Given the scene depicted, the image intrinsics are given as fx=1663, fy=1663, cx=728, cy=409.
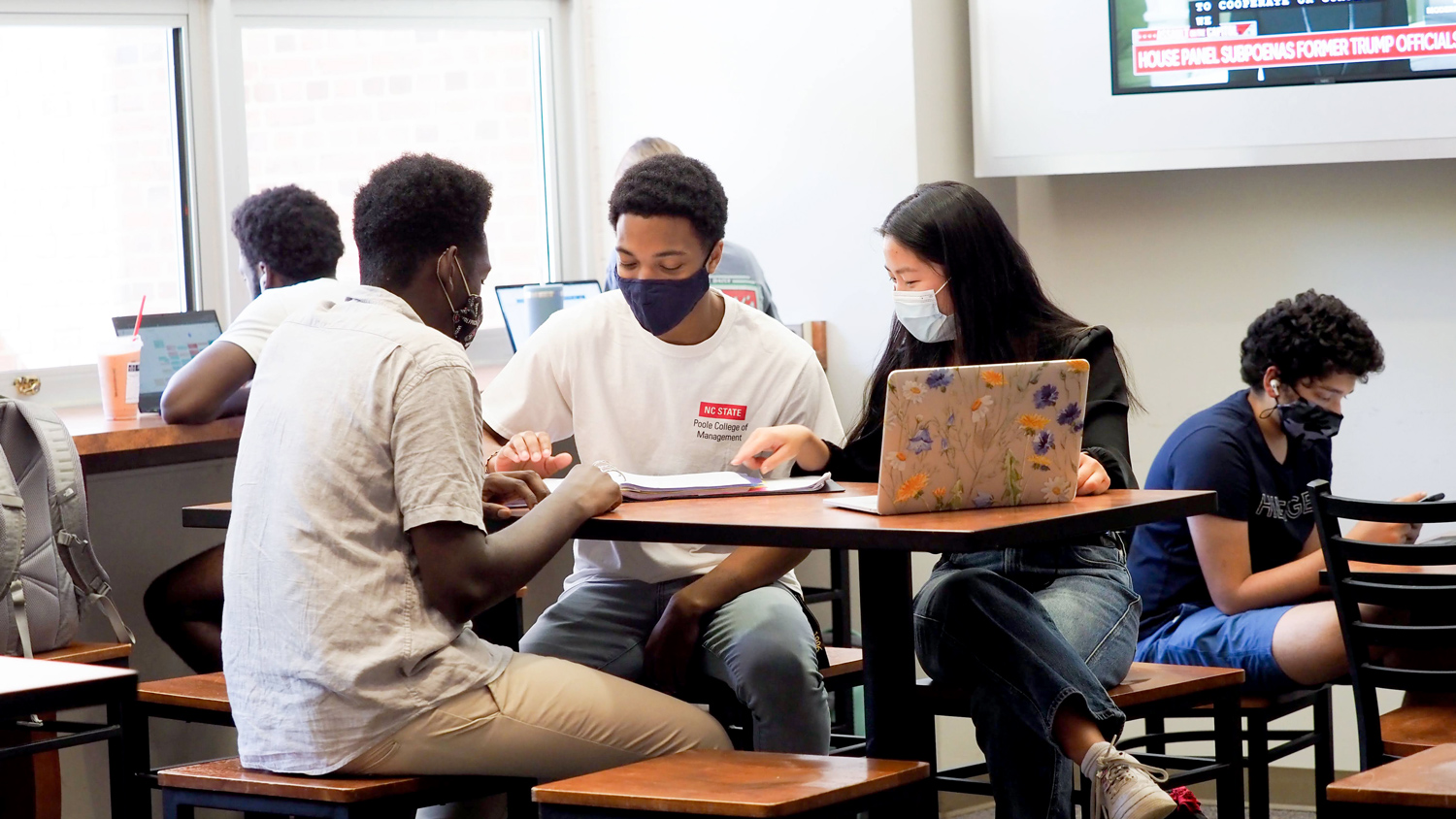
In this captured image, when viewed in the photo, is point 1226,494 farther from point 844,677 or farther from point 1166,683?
point 844,677

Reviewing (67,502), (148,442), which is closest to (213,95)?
(148,442)

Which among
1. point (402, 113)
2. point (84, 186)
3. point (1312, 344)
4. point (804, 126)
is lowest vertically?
point (1312, 344)

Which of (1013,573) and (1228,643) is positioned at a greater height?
(1013,573)

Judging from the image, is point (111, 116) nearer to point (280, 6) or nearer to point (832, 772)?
point (280, 6)

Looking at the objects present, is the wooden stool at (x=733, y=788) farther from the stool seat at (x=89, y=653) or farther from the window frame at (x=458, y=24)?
the window frame at (x=458, y=24)

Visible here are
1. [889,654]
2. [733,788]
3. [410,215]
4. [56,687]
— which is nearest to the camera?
[56,687]

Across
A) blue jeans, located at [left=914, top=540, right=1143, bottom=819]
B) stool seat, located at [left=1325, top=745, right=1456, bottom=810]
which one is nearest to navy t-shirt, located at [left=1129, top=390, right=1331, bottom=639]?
blue jeans, located at [left=914, top=540, right=1143, bottom=819]

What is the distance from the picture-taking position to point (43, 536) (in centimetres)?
261

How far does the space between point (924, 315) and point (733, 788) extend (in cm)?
96

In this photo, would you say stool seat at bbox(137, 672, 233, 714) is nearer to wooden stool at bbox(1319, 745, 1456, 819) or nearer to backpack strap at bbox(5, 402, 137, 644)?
backpack strap at bbox(5, 402, 137, 644)

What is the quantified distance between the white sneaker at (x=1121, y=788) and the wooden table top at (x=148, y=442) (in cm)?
162

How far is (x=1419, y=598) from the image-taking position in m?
2.53

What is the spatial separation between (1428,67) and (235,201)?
2.65 m

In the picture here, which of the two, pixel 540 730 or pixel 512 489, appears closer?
pixel 540 730
